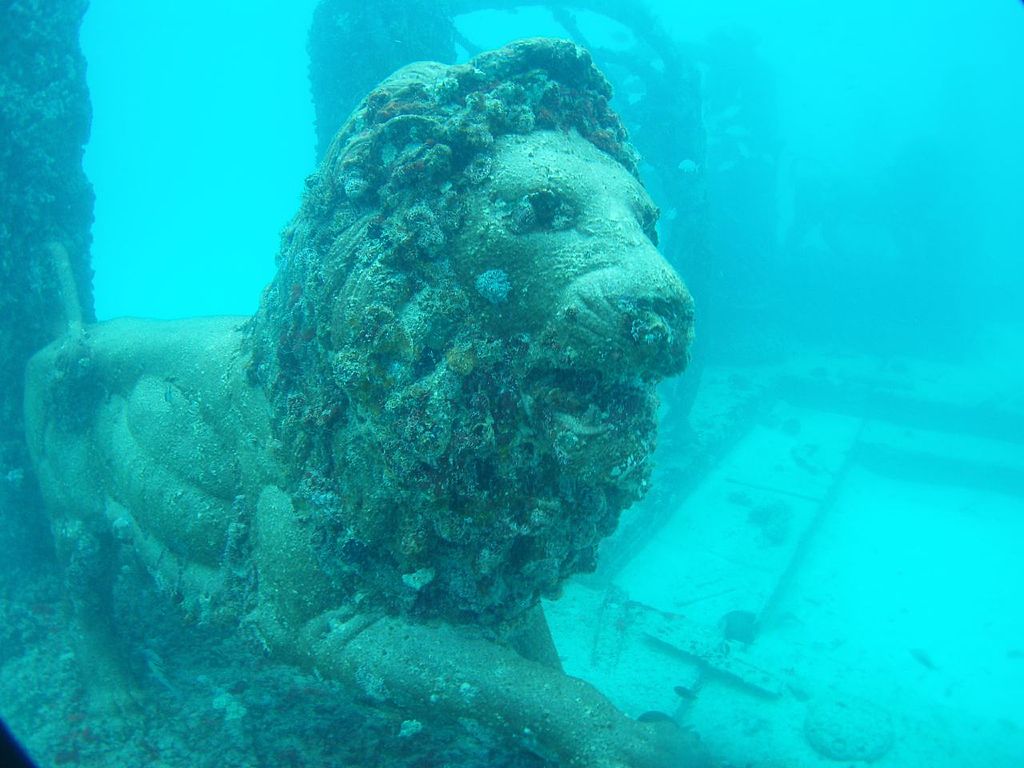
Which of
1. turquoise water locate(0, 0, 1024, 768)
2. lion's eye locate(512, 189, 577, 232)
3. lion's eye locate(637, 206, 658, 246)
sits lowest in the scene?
turquoise water locate(0, 0, 1024, 768)

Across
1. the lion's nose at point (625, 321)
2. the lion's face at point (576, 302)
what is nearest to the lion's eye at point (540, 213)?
the lion's face at point (576, 302)

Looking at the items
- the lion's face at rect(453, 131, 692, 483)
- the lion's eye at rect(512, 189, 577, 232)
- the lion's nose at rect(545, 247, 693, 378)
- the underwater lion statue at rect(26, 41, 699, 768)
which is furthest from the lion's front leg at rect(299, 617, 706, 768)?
the lion's eye at rect(512, 189, 577, 232)

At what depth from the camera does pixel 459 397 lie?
2361 millimetres

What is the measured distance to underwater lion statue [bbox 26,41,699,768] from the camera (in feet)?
7.65

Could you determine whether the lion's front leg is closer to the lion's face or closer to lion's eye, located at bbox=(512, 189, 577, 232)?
the lion's face

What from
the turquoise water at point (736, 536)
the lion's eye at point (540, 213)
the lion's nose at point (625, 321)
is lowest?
the turquoise water at point (736, 536)

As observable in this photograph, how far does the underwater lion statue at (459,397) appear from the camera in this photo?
233 centimetres

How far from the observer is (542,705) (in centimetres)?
248

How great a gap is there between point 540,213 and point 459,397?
83 cm

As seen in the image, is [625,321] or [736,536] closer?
[625,321]

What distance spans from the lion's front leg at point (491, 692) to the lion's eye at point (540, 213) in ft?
5.95

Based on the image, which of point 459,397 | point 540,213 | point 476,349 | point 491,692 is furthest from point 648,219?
point 491,692

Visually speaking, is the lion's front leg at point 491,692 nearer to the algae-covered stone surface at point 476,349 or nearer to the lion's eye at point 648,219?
the algae-covered stone surface at point 476,349

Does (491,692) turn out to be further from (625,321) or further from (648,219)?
(648,219)
